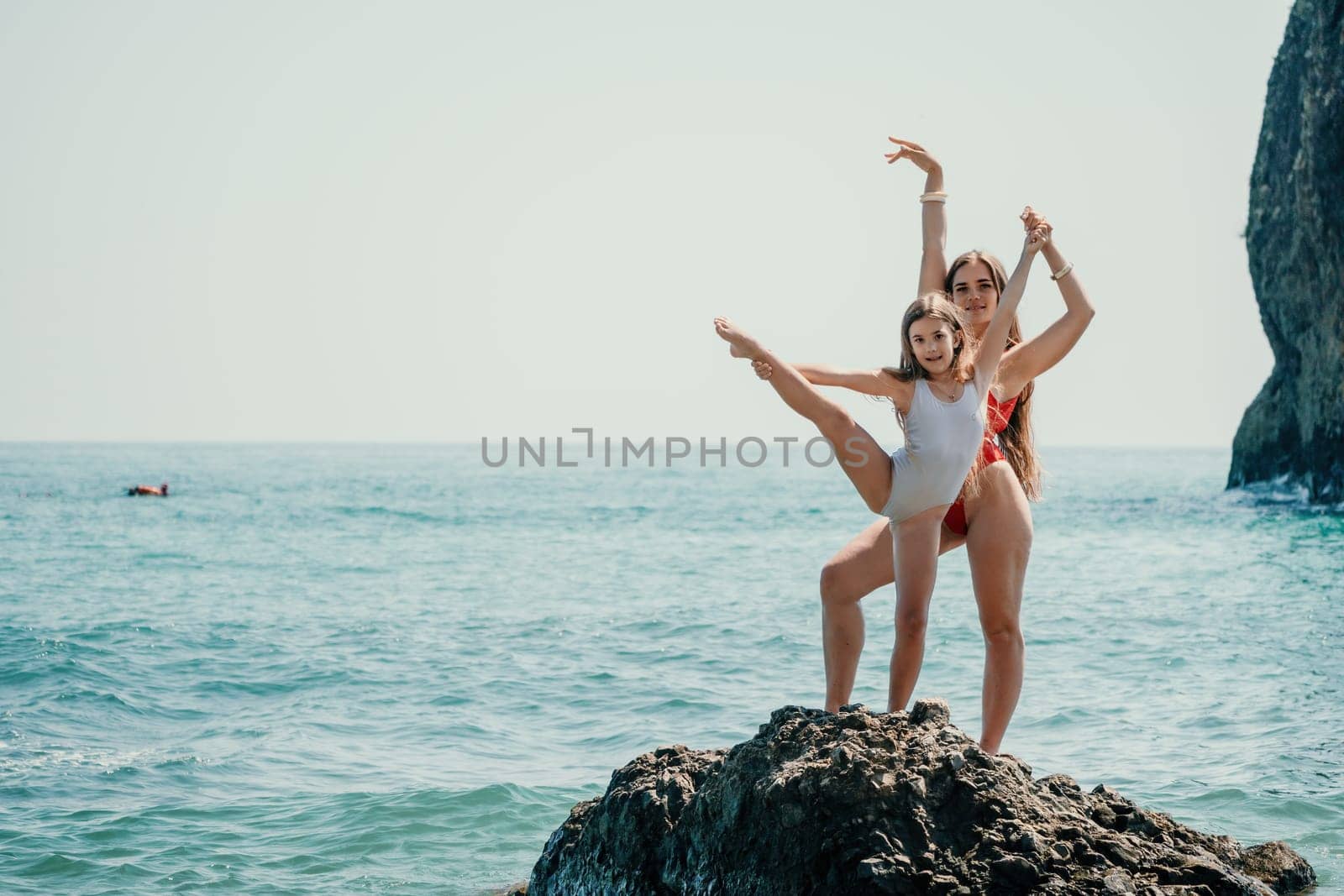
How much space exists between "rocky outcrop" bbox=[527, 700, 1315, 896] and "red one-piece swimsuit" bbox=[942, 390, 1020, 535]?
35.4 inches

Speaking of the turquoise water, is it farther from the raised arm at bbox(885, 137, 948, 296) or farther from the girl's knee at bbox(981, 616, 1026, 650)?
the raised arm at bbox(885, 137, 948, 296)

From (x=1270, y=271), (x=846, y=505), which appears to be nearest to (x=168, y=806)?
(x=1270, y=271)

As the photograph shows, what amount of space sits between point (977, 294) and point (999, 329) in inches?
17.0

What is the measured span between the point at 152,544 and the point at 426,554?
6.19m

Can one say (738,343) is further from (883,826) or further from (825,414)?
(883,826)

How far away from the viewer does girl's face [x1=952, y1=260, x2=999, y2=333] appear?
553cm

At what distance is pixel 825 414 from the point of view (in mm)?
4703

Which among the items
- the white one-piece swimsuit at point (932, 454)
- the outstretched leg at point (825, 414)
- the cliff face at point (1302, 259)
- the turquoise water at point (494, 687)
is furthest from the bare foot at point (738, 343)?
the cliff face at point (1302, 259)

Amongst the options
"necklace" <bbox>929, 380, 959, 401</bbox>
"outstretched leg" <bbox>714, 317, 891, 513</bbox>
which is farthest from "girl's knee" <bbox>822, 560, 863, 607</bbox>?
"necklace" <bbox>929, 380, 959, 401</bbox>

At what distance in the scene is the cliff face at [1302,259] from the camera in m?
31.5

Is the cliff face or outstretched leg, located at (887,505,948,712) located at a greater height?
the cliff face

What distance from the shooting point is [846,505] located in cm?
5006

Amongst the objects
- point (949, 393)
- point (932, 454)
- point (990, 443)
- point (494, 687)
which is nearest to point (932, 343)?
point (949, 393)

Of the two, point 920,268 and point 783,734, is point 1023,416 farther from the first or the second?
point 783,734
